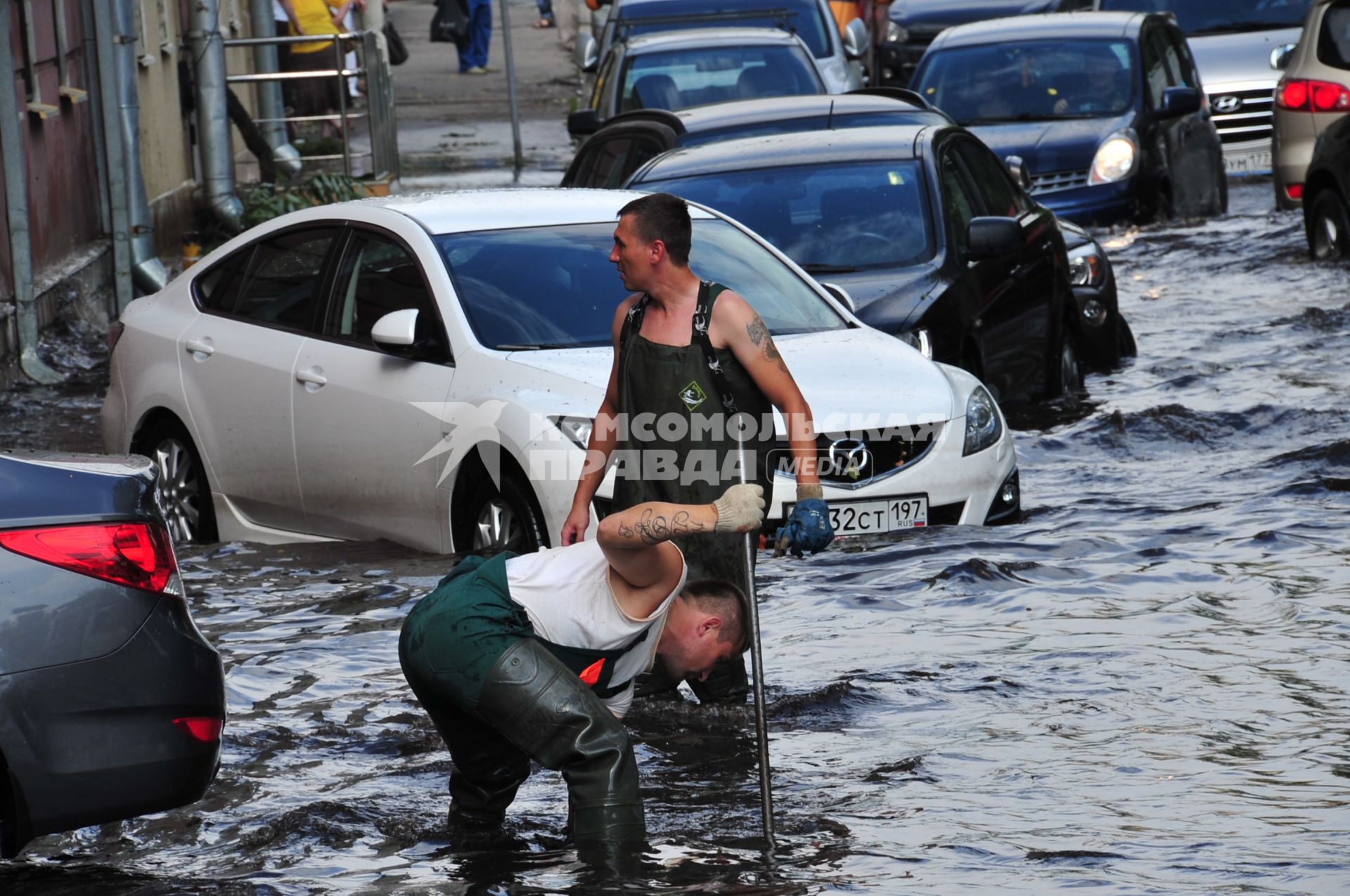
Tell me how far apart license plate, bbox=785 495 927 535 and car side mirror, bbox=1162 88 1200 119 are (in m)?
9.16

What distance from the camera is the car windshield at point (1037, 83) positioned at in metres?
16.8

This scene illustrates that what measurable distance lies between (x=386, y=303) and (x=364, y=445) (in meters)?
0.61

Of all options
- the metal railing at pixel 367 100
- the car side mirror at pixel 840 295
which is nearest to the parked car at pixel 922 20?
the metal railing at pixel 367 100

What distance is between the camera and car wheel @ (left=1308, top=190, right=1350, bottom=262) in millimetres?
15281

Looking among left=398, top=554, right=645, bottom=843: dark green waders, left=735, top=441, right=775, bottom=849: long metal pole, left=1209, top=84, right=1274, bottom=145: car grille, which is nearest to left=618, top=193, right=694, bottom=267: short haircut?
left=735, top=441, right=775, bottom=849: long metal pole

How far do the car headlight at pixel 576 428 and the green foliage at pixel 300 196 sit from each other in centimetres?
1039

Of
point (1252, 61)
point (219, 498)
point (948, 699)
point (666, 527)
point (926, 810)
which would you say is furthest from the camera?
point (1252, 61)

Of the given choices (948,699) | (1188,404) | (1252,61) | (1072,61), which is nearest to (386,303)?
(948,699)

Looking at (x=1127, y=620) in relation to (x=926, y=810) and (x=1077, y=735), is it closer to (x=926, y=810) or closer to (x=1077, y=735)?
(x=1077, y=735)

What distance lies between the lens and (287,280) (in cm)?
899

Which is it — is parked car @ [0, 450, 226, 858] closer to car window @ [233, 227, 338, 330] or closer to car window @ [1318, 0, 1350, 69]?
car window @ [233, 227, 338, 330]

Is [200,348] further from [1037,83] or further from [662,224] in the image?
[1037,83]

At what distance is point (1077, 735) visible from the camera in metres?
5.90

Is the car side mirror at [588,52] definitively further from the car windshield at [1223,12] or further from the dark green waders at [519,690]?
the dark green waders at [519,690]
